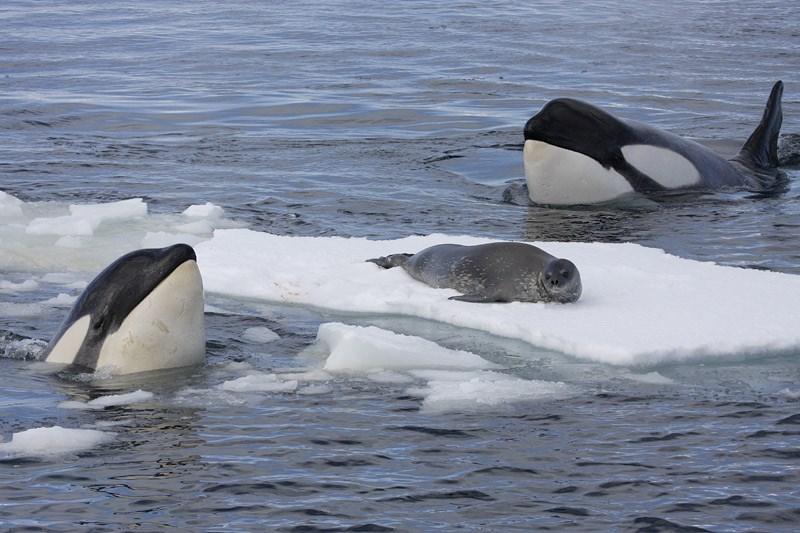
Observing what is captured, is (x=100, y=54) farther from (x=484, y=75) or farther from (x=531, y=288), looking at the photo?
(x=531, y=288)

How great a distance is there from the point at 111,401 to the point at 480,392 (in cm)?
185

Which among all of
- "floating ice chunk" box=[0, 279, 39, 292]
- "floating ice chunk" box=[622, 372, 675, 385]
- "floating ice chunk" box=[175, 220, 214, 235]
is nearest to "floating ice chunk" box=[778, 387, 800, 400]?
"floating ice chunk" box=[622, 372, 675, 385]

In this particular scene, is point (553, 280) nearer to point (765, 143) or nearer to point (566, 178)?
point (566, 178)

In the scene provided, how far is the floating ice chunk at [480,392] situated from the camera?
728cm

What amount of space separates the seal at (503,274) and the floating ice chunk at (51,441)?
299 cm

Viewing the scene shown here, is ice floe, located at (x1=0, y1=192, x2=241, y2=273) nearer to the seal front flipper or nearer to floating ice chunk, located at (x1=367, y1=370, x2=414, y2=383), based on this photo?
the seal front flipper

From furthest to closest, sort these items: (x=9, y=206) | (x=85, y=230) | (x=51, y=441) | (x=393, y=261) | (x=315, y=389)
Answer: (x=9, y=206) → (x=85, y=230) → (x=393, y=261) → (x=315, y=389) → (x=51, y=441)

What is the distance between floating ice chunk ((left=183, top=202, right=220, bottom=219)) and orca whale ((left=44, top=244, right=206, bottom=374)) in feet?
14.5

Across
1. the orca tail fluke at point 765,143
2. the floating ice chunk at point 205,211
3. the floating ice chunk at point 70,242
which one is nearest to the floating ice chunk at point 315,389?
the floating ice chunk at point 70,242

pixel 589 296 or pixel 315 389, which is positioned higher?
pixel 589 296

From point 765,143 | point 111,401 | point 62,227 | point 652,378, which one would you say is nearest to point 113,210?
point 62,227

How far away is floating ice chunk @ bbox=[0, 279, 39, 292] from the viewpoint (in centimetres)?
989

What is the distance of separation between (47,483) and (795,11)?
27.1m

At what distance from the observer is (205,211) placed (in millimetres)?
12469
